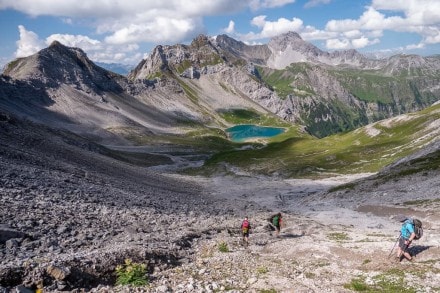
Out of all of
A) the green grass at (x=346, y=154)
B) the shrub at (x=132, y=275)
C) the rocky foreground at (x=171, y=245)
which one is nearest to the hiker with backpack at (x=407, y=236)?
the rocky foreground at (x=171, y=245)

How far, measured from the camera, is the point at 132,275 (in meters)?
20.6

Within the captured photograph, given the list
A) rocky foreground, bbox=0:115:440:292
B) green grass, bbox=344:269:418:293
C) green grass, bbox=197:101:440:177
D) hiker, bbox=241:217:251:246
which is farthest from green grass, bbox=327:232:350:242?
green grass, bbox=197:101:440:177

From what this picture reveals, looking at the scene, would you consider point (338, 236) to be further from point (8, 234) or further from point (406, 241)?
point (8, 234)

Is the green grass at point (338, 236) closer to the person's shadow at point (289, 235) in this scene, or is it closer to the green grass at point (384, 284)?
the person's shadow at point (289, 235)

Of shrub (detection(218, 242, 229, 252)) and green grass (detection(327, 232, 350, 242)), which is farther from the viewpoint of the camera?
green grass (detection(327, 232, 350, 242))

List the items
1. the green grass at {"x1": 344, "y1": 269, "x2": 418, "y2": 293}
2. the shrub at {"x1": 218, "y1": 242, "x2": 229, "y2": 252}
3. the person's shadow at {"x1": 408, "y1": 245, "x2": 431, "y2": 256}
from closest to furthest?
1. the green grass at {"x1": 344, "y1": 269, "x2": 418, "y2": 293}
2. the person's shadow at {"x1": 408, "y1": 245, "x2": 431, "y2": 256}
3. the shrub at {"x1": 218, "y1": 242, "x2": 229, "y2": 252}

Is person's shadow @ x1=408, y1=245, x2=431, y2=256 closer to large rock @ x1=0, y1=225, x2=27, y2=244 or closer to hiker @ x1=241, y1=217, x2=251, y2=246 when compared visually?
hiker @ x1=241, y1=217, x2=251, y2=246

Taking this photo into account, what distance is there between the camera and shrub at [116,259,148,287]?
792 inches

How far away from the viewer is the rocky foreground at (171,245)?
791 inches

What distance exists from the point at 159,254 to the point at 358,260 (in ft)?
43.8

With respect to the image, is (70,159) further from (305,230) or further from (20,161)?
(305,230)

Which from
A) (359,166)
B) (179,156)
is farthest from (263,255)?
(179,156)

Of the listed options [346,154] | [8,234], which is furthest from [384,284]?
[346,154]

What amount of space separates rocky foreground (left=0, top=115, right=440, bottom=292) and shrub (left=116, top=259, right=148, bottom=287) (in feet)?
1.67
